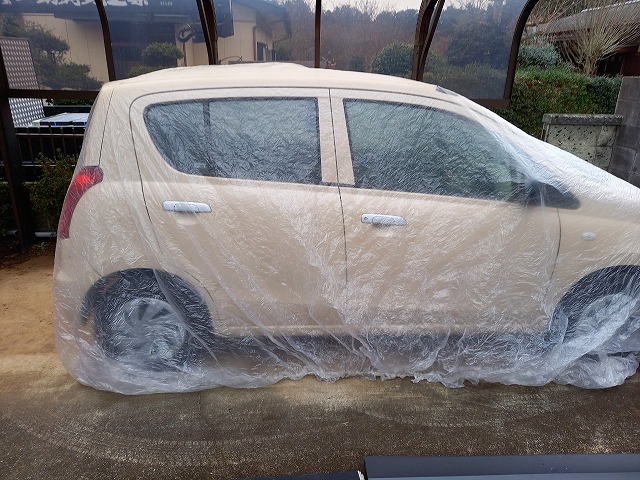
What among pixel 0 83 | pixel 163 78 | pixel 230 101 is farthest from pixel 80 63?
pixel 230 101

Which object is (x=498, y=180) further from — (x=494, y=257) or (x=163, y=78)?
(x=163, y=78)

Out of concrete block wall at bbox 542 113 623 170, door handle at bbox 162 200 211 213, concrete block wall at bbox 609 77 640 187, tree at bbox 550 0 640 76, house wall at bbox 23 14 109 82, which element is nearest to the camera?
door handle at bbox 162 200 211 213

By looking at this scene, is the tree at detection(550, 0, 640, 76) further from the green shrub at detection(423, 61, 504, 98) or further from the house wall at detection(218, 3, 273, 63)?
the house wall at detection(218, 3, 273, 63)

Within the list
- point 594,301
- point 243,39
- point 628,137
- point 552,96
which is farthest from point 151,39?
point 552,96

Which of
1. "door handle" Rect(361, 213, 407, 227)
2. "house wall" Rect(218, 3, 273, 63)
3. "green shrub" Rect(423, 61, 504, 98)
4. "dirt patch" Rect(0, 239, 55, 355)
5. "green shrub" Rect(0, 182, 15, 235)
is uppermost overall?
"house wall" Rect(218, 3, 273, 63)

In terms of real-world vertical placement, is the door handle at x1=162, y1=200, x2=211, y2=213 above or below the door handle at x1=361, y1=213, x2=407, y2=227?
above

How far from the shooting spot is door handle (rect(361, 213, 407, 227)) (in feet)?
7.64

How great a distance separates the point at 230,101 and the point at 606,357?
2.51 metres

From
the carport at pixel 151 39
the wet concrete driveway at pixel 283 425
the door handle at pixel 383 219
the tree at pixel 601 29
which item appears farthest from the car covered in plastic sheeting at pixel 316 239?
the tree at pixel 601 29

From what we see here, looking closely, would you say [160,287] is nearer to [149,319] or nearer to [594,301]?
[149,319]

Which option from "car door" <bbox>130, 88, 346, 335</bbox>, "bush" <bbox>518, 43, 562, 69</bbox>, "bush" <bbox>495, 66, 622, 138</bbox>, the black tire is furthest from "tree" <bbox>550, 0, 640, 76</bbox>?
"car door" <bbox>130, 88, 346, 335</bbox>

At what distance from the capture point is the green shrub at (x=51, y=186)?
13.7 ft

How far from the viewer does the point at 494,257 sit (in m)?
2.40

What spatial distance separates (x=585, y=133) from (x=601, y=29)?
7.07 m
